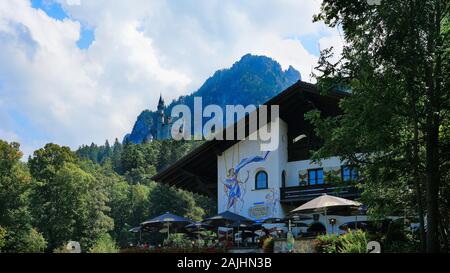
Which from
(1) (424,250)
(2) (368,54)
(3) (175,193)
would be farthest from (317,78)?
(3) (175,193)

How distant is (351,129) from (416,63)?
188 centimetres

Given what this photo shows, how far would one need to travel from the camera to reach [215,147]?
30609mm

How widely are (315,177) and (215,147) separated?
18.7 feet

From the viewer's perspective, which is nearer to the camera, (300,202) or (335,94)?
(335,94)

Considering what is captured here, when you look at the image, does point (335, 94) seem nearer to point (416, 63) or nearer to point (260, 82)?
point (416, 63)

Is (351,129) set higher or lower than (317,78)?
lower

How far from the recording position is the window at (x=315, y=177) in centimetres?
2861

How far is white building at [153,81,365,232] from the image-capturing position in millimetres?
27953

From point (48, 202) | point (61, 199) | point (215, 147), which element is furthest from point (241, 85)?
point (215, 147)

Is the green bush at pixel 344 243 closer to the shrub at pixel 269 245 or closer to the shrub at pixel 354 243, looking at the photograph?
the shrub at pixel 354 243

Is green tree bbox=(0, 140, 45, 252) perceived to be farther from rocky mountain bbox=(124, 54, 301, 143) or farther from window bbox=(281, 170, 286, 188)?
rocky mountain bbox=(124, 54, 301, 143)
